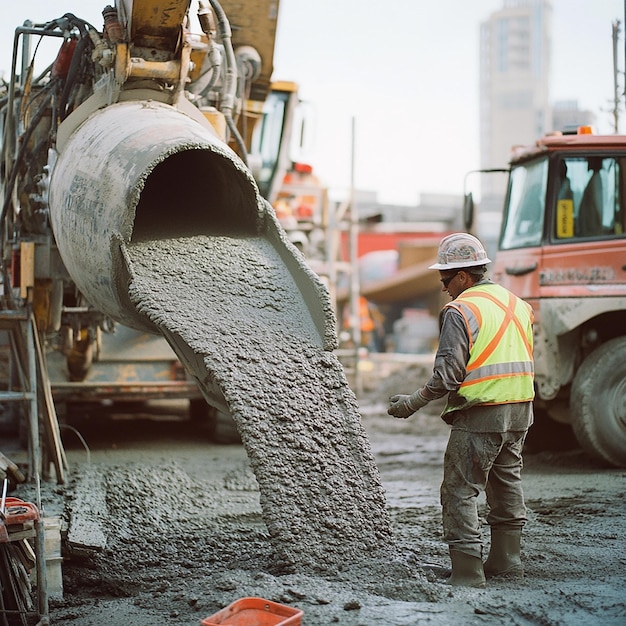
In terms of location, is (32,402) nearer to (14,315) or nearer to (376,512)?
(14,315)

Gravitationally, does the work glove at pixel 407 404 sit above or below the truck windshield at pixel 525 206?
below

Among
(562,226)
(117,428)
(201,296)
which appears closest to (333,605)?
(201,296)

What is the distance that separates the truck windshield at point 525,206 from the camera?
642 cm

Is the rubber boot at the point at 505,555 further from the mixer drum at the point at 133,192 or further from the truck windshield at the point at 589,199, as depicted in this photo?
the truck windshield at the point at 589,199

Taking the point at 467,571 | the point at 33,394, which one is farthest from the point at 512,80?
the point at 467,571

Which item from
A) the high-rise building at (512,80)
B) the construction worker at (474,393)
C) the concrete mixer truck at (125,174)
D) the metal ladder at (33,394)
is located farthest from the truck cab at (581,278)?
the high-rise building at (512,80)

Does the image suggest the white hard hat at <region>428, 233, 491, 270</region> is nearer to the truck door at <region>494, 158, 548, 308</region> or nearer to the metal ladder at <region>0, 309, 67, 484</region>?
the metal ladder at <region>0, 309, 67, 484</region>

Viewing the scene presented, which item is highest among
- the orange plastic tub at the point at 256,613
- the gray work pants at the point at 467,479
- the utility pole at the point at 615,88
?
the utility pole at the point at 615,88

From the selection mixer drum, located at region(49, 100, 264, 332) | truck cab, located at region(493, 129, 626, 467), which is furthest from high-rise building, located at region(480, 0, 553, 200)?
mixer drum, located at region(49, 100, 264, 332)

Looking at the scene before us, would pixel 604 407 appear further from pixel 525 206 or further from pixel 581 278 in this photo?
pixel 525 206

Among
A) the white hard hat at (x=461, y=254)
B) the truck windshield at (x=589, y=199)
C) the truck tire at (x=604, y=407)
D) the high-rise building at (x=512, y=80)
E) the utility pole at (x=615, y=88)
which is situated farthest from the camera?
the high-rise building at (x=512, y=80)

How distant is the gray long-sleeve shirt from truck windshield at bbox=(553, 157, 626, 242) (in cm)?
290

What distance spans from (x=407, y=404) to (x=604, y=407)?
9.60 feet

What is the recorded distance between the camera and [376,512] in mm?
3723
